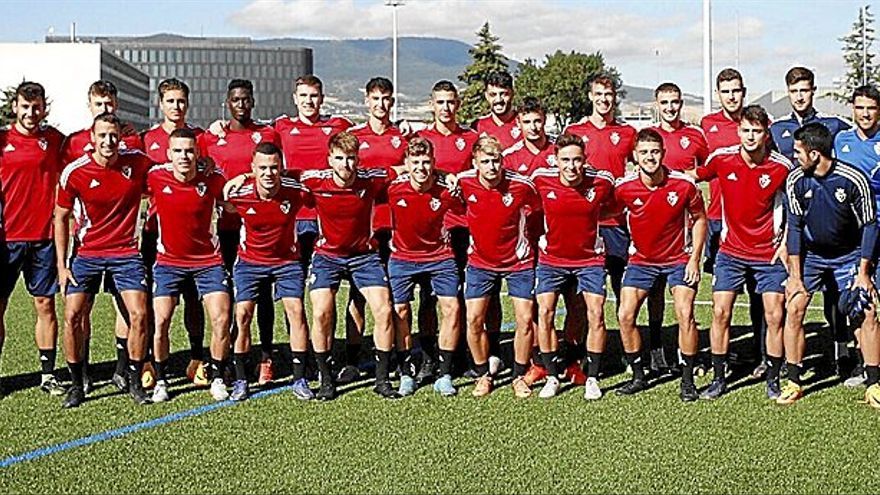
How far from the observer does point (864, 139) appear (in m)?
8.19

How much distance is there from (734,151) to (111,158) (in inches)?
166

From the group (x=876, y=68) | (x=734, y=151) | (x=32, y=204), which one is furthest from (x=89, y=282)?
(x=876, y=68)

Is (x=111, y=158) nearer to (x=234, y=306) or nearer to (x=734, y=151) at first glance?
(x=234, y=306)

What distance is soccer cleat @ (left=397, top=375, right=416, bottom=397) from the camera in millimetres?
8329

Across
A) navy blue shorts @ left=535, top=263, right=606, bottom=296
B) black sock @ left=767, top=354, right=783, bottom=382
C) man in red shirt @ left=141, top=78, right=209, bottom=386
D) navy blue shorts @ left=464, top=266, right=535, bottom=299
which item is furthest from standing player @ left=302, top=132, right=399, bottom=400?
black sock @ left=767, top=354, right=783, bottom=382

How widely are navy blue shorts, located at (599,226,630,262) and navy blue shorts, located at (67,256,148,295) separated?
3.32 m

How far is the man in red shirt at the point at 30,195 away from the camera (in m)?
8.26

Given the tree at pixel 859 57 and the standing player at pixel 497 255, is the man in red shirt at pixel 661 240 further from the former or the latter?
the tree at pixel 859 57

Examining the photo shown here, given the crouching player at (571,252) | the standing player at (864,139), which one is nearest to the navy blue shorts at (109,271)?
the crouching player at (571,252)

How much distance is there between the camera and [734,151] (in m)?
8.20

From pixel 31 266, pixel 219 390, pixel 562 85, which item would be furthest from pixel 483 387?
pixel 562 85

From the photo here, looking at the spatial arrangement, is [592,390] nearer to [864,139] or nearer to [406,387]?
[406,387]

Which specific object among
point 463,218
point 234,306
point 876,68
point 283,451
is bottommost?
point 283,451

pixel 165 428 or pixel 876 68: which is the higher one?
pixel 876 68
